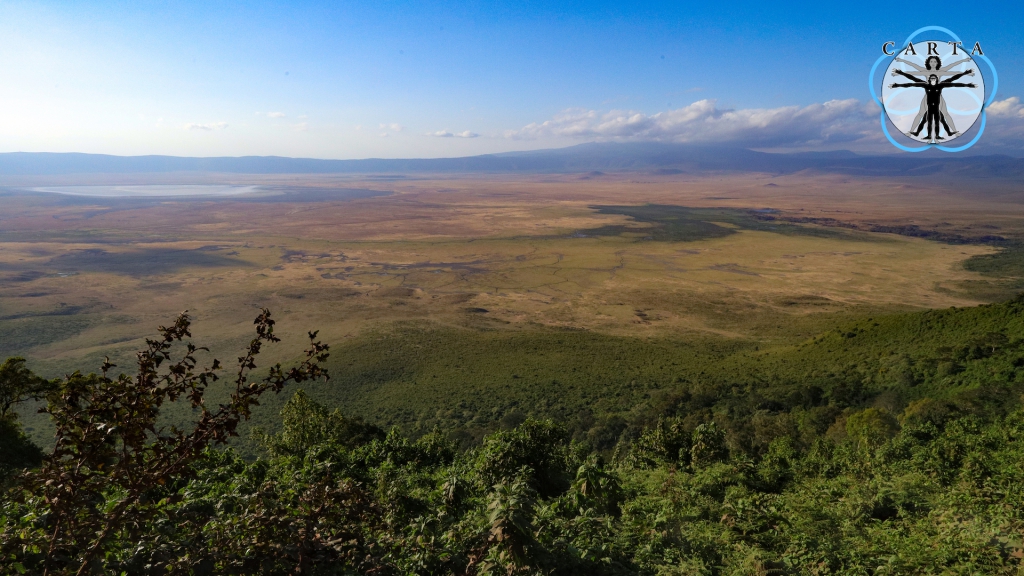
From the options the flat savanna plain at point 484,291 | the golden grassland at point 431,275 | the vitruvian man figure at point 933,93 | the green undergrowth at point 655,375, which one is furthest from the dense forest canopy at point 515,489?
the golden grassland at point 431,275

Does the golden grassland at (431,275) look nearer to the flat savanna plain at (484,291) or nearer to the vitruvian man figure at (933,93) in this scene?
the flat savanna plain at (484,291)

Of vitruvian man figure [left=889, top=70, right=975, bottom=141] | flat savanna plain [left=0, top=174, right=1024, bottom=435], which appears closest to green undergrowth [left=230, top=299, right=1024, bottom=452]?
flat savanna plain [left=0, top=174, right=1024, bottom=435]

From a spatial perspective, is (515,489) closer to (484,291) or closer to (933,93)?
(933,93)

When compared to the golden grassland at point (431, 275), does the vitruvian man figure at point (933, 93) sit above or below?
above

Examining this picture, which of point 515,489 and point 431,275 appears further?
point 431,275

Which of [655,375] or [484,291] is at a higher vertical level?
[484,291]

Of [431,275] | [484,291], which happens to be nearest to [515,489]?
[484,291]

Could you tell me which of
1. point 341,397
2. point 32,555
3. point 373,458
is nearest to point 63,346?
A: point 341,397
